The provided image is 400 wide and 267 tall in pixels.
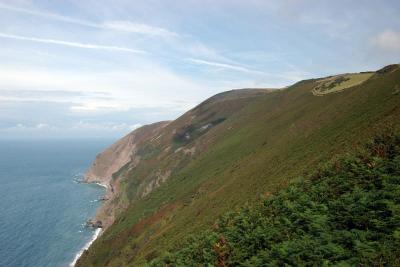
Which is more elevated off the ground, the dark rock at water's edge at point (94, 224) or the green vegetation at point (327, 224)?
the green vegetation at point (327, 224)

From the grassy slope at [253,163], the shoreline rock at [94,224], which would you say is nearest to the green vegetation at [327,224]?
the grassy slope at [253,163]

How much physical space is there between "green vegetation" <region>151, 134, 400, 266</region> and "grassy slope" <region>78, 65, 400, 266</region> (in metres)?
6.87

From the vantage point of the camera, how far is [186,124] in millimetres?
149125

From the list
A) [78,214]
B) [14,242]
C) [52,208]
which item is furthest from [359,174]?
[52,208]

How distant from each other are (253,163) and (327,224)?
34.2m

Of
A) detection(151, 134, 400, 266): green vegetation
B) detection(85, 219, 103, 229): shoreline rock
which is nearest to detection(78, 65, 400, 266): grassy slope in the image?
detection(151, 134, 400, 266): green vegetation

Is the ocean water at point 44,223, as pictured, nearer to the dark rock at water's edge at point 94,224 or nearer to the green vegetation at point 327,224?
the dark rock at water's edge at point 94,224

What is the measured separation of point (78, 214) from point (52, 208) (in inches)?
503

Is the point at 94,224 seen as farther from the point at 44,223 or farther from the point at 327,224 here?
the point at 327,224

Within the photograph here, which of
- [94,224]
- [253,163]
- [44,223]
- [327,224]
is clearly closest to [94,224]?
[94,224]

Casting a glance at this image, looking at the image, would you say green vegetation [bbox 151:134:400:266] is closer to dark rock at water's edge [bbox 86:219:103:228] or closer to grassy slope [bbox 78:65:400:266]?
grassy slope [bbox 78:65:400:266]

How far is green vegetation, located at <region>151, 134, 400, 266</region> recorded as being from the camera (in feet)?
48.4

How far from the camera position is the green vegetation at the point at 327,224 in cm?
1475

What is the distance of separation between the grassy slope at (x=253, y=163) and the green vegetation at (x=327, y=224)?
22.6 ft
